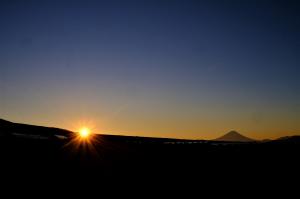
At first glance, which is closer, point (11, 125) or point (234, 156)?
point (11, 125)

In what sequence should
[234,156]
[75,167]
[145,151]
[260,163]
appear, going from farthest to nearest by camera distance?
[234,156], [260,163], [145,151], [75,167]

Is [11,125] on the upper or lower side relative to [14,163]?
upper

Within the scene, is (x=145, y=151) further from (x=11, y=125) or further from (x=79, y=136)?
(x=11, y=125)

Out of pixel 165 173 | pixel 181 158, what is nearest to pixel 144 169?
pixel 165 173

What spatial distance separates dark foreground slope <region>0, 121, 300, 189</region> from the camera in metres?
5.25

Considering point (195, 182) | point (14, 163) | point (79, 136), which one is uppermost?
point (79, 136)

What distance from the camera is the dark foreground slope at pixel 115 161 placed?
5.25m

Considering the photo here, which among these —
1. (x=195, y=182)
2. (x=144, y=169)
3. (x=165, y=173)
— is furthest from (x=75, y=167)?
(x=195, y=182)

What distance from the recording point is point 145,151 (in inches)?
362

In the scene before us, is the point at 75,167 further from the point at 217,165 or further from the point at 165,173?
the point at 217,165

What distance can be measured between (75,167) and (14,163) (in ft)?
4.34

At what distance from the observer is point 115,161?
743cm

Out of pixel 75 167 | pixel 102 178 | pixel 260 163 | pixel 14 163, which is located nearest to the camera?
pixel 14 163

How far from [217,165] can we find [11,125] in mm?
7203
